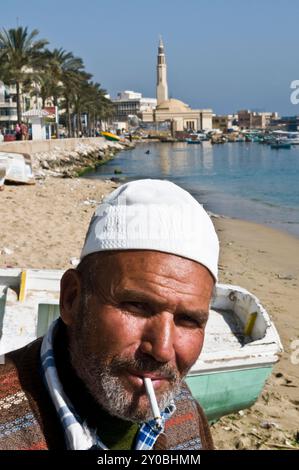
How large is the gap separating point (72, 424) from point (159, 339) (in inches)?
10.7

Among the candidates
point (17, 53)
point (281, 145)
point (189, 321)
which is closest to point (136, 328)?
point (189, 321)

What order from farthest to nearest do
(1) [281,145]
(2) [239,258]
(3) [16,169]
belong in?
(1) [281,145] → (3) [16,169] → (2) [239,258]

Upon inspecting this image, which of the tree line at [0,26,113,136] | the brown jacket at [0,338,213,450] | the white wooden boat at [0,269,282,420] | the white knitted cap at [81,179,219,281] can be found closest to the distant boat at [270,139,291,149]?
the tree line at [0,26,113,136]

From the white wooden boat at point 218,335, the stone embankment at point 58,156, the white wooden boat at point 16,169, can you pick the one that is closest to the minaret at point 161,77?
the stone embankment at point 58,156

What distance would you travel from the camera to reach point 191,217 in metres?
1.45

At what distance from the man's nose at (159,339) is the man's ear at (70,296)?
0.20m

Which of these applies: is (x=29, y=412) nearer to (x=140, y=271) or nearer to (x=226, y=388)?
(x=140, y=271)

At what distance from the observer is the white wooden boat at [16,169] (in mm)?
20781

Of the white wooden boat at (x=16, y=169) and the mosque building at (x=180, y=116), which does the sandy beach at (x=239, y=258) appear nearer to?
the white wooden boat at (x=16, y=169)

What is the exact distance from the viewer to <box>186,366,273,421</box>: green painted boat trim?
4.77m

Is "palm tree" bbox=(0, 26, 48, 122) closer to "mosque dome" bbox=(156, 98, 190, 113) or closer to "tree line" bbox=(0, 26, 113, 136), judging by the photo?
"tree line" bbox=(0, 26, 113, 136)

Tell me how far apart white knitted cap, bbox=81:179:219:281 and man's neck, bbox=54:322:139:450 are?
0.31 metres

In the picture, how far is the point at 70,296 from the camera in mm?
1525

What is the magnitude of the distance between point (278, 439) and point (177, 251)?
4.04m
